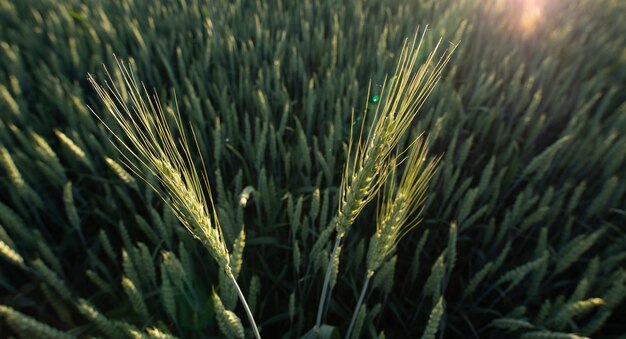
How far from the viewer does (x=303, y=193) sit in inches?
38.4

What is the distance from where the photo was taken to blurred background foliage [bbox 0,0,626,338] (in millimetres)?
700

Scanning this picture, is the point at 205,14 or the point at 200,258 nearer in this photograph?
the point at 200,258

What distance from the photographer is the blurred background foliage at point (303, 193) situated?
70 centimetres

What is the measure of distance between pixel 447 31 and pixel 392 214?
1.28 metres

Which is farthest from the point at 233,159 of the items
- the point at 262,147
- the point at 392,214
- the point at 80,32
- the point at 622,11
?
the point at 622,11

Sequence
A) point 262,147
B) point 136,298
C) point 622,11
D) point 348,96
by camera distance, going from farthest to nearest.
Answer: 1. point 622,11
2. point 348,96
3. point 262,147
4. point 136,298

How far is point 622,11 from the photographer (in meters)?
1.89

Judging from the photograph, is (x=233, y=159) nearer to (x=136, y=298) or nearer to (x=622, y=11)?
(x=136, y=298)

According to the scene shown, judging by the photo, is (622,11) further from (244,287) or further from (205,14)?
(244,287)

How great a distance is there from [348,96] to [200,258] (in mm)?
584

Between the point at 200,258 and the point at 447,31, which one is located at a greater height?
the point at 447,31

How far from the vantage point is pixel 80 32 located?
1422mm

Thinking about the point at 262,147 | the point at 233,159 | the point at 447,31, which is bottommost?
the point at 233,159

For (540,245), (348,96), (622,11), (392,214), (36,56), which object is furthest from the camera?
(622,11)
